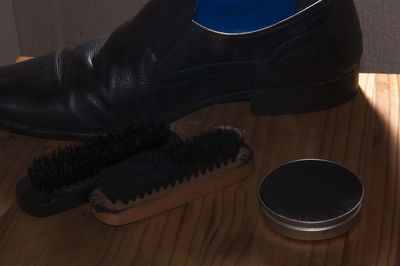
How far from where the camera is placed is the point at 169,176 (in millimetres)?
608

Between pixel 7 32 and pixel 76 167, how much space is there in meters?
0.81

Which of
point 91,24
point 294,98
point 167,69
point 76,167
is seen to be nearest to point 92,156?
point 76,167

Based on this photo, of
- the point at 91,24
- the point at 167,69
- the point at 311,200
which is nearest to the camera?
the point at 311,200

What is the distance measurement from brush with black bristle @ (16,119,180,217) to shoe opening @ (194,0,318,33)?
0.63ft

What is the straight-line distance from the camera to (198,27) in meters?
0.70

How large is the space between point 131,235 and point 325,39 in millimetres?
333

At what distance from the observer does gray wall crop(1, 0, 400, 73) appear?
1.15m

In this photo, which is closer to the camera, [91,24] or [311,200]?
Answer: [311,200]

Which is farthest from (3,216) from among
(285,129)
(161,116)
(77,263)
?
(285,129)

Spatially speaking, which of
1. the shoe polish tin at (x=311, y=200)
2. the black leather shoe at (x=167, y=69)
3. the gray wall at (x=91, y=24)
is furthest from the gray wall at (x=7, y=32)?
the shoe polish tin at (x=311, y=200)

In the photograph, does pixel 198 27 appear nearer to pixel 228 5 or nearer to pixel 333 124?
pixel 228 5

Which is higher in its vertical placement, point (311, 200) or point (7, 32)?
point (311, 200)

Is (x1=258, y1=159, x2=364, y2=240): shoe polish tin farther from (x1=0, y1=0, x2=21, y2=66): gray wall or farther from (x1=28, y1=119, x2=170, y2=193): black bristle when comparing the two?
(x1=0, y1=0, x2=21, y2=66): gray wall

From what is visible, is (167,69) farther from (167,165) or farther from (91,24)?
(91,24)
